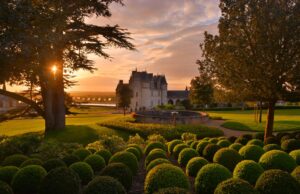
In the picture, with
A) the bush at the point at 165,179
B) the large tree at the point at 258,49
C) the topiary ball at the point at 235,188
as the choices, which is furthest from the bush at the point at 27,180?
the large tree at the point at 258,49

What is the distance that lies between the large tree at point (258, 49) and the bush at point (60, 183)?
1424cm

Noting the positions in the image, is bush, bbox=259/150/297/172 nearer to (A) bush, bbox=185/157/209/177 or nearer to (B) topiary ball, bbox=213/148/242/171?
(B) topiary ball, bbox=213/148/242/171

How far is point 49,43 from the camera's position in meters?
14.0

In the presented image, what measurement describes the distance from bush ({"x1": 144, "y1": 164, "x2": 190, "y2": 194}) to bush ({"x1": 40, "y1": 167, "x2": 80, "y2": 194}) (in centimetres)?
232

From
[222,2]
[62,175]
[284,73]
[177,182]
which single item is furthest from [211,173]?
[222,2]

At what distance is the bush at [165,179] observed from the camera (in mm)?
9039

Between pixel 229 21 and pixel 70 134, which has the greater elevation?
pixel 229 21

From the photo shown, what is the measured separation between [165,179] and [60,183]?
3265mm

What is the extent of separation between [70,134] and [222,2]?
1681 centimetres

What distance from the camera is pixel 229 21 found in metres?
20.2

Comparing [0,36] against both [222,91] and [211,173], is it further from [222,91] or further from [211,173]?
[222,91]

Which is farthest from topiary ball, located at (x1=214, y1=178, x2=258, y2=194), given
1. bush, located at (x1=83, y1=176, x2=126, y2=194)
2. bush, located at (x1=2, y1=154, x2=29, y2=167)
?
bush, located at (x1=2, y1=154, x2=29, y2=167)

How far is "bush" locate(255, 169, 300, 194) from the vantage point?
8.13 metres

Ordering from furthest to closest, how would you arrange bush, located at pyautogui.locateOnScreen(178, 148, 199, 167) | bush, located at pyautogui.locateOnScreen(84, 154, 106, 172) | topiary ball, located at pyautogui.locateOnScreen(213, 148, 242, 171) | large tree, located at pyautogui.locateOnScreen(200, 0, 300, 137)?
large tree, located at pyautogui.locateOnScreen(200, 0, 300, 137)
bush, located at pyautogui.locateOnScreen(178, 148, 199, 167)
bush, located at pyautogui.locateOnScreen(84, 154, 106, 172)
topiary ball, located at pyautogui.locateOnScreen(213, 148, 242, 171)
